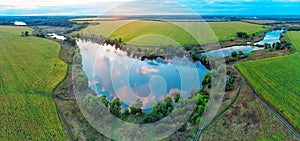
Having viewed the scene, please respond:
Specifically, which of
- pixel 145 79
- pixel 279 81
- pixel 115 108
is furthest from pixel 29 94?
pixel 279 81

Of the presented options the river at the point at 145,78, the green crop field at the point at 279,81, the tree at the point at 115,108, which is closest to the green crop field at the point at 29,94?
the tree at the point at 115,108

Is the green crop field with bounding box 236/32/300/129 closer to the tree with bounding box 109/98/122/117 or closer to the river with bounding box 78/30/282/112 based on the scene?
the river with bounding box 78/30/282/112

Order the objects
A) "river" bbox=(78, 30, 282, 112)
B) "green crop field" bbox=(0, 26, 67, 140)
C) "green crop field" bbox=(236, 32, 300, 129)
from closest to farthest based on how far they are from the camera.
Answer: "green crop field" bbox=(0, 26, 67, 140), "green crop field" bbox=(236, 32, 300, 129), "river" bbox=(78, 30, 282, 112)

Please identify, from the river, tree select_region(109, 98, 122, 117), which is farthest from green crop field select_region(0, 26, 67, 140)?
the river

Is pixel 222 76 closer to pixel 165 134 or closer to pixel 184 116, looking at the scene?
pixel 184 116

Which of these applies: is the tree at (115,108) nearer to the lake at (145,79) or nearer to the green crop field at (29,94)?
the lake at (145,79)

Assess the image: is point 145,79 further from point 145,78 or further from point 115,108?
point 115,108

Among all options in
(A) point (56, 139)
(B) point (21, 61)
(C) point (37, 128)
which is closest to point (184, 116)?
(A) point (56, 139)
